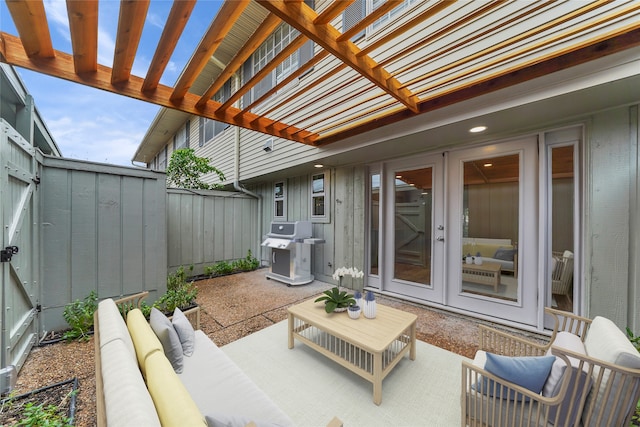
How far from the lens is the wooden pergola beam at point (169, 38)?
1406mm

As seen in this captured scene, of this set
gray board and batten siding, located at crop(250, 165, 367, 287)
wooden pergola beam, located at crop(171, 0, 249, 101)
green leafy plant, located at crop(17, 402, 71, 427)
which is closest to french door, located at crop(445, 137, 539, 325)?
gray board and batten siding, located at crop(250, 165, 367, 287)

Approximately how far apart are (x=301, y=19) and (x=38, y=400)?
11.6ft

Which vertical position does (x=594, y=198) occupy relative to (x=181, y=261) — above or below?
above

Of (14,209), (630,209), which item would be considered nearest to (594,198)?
(630,209)

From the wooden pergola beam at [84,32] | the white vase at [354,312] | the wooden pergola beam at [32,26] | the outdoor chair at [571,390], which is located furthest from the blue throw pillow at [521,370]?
the wooden pergola beam at [32,26]

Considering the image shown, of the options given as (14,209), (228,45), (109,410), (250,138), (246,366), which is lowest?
(246,366)

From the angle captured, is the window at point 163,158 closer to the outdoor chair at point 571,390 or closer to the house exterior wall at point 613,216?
the outdoor chair at point 571,390

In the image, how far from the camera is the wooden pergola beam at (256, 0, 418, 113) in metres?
1.48

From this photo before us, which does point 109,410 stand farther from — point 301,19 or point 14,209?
point 14,209

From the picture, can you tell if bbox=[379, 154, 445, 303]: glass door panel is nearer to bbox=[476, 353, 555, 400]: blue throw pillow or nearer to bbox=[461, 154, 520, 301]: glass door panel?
bbox=[461, 154, 520, 301]: glass door panel

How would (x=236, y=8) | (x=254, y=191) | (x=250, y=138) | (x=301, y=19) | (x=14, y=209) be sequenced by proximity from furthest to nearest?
(x=254, y=191) < (x=250, y=138) < (x=14, y=209) < (x=301, y=19) < (x=236, y=8)

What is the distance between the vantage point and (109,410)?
812 millimetres

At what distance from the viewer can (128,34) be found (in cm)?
156

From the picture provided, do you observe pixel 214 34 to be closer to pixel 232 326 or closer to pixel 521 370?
pixel 521 370
